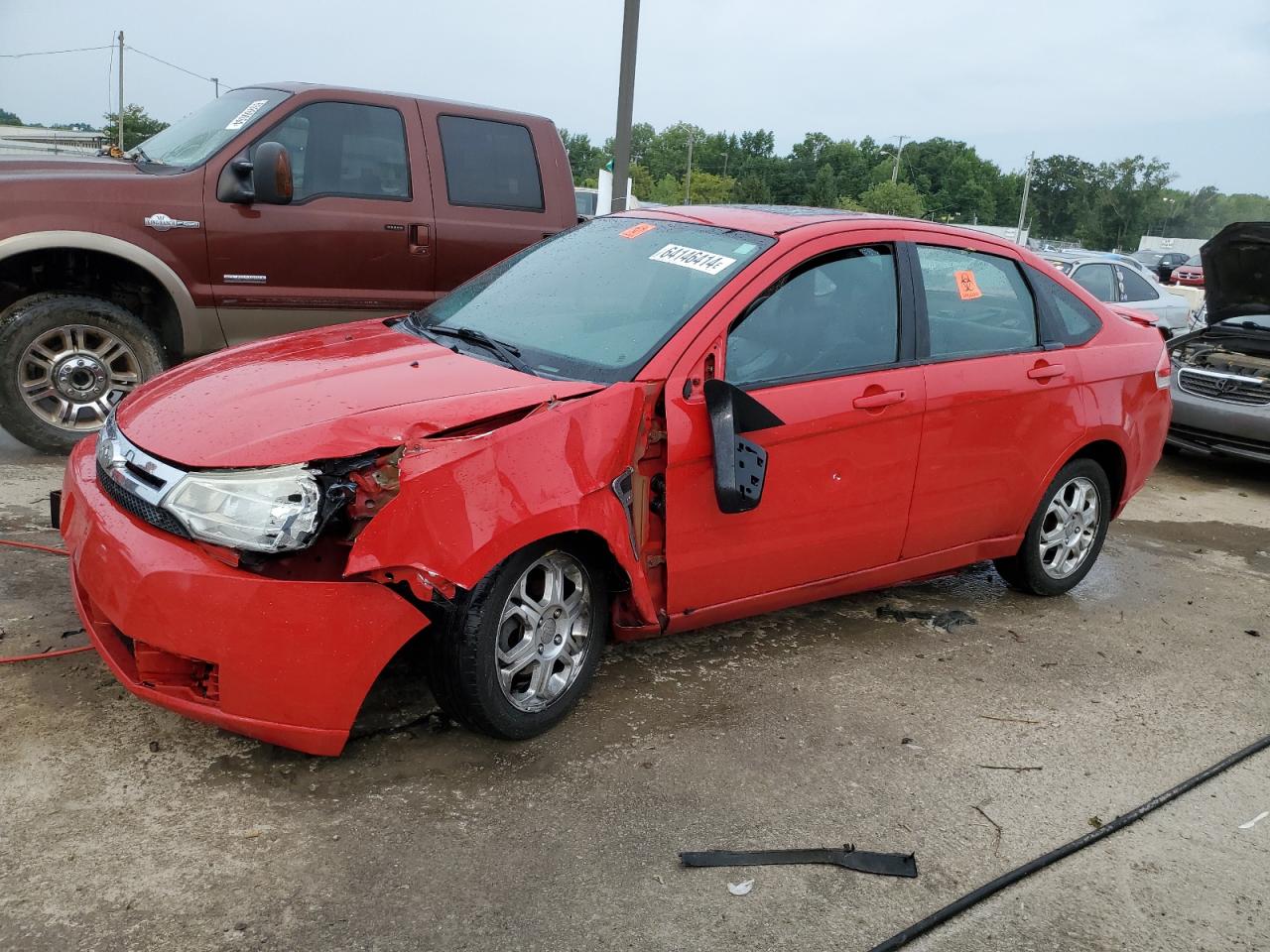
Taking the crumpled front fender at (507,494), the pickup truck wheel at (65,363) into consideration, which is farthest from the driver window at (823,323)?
the pickup truck wheel at (65,363)

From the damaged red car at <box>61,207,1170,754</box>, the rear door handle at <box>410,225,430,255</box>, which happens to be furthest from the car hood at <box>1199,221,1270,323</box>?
the rear door handle at <box>410,225,430,255</box>

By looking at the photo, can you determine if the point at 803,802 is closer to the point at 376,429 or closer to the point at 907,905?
the point at 907,905

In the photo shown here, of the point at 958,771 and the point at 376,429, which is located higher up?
the point at 376,429

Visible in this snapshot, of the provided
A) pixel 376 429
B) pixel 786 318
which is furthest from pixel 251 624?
pixel 786 318

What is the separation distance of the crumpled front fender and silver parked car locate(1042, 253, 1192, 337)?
902 centimetres

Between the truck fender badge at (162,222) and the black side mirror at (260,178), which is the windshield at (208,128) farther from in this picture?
the truck fender badge at (162,222)

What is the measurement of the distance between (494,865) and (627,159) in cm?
738

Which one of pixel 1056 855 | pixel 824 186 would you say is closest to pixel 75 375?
pixel 1056 855

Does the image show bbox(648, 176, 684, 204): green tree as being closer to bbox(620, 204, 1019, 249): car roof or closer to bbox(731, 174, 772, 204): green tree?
bbox(731, 174, 772, 204): green tree

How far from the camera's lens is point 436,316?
13.8ft

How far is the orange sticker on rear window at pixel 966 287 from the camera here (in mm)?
4403

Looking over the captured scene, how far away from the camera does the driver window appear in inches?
145

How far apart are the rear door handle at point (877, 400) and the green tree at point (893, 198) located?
71.8 metres

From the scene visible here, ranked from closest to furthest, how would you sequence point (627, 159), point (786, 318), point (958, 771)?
1. point (958, 771)
2. point (786, 318)
3. point (627, 159)
